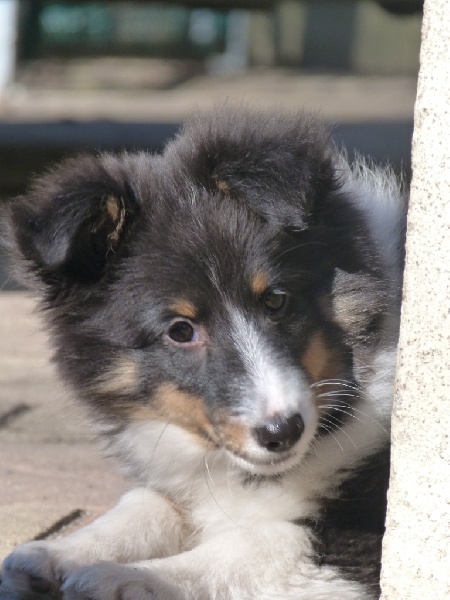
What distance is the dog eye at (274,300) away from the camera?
2886mm

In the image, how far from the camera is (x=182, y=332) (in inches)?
114

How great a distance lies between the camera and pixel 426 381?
229cm

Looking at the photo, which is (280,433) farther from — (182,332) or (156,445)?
(156,445)

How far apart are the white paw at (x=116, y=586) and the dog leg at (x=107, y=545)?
0.47 ft

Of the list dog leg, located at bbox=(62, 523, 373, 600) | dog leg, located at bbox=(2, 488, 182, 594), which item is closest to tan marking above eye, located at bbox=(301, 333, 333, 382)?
dog leg, located at bbox=(62, 523, 373, 600)

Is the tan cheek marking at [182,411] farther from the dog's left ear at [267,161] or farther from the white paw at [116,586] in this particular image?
the dog's left ear at [267,161]

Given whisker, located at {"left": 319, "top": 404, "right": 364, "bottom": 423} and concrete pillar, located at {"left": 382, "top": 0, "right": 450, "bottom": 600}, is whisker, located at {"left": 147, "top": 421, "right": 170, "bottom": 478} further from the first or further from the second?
concrete pillar, located at {"left": 382, "top": 0, "right": 450, "bottom": 600}

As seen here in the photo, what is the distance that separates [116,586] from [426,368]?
3.20 ft

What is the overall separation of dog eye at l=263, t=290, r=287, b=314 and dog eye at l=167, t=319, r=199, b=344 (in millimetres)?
211

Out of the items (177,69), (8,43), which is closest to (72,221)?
(8,43)

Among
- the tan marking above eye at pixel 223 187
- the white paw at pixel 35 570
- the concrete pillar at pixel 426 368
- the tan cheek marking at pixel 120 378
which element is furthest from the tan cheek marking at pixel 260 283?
the white paw at pixel 35 570

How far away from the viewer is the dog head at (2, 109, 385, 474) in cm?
279

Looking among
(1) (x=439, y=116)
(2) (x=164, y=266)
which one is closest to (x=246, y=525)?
(2) (x=164, y=266)

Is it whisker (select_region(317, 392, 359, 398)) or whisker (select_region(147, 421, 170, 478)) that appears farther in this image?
whisker (select_region(147, 421, 170, 478))
